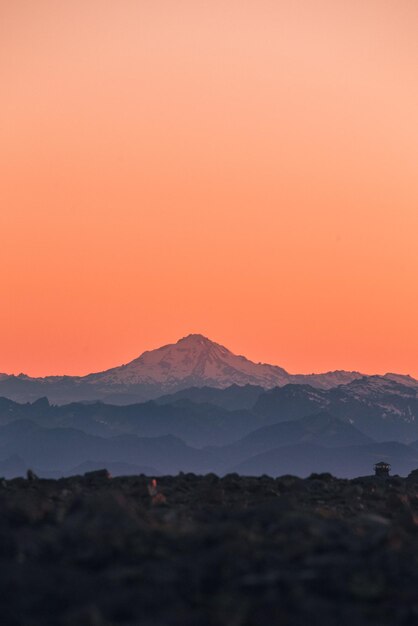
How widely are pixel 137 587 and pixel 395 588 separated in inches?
179

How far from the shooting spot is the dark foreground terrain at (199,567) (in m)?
20.3

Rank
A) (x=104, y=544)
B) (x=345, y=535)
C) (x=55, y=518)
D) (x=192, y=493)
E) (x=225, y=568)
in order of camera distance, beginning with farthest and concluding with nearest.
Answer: (x=192, y=493) < (x=55, y=518) < (x=345, y=535) < (x=104, y=544) < (x=225, y=568)

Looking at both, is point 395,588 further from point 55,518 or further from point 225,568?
point 55,518

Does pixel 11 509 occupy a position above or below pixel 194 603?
above

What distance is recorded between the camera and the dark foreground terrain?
20.3 m

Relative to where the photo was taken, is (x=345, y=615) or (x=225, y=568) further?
(x=225, y=568)

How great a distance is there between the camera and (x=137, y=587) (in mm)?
21422

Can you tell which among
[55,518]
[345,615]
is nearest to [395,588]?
[345,615]

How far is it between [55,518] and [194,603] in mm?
7370

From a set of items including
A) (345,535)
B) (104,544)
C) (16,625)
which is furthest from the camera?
(345,535)

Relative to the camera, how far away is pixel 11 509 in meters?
27.7

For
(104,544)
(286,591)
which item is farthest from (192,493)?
(286,591)

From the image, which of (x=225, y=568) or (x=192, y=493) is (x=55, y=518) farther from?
(x=192, y=493)

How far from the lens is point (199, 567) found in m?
22.3
